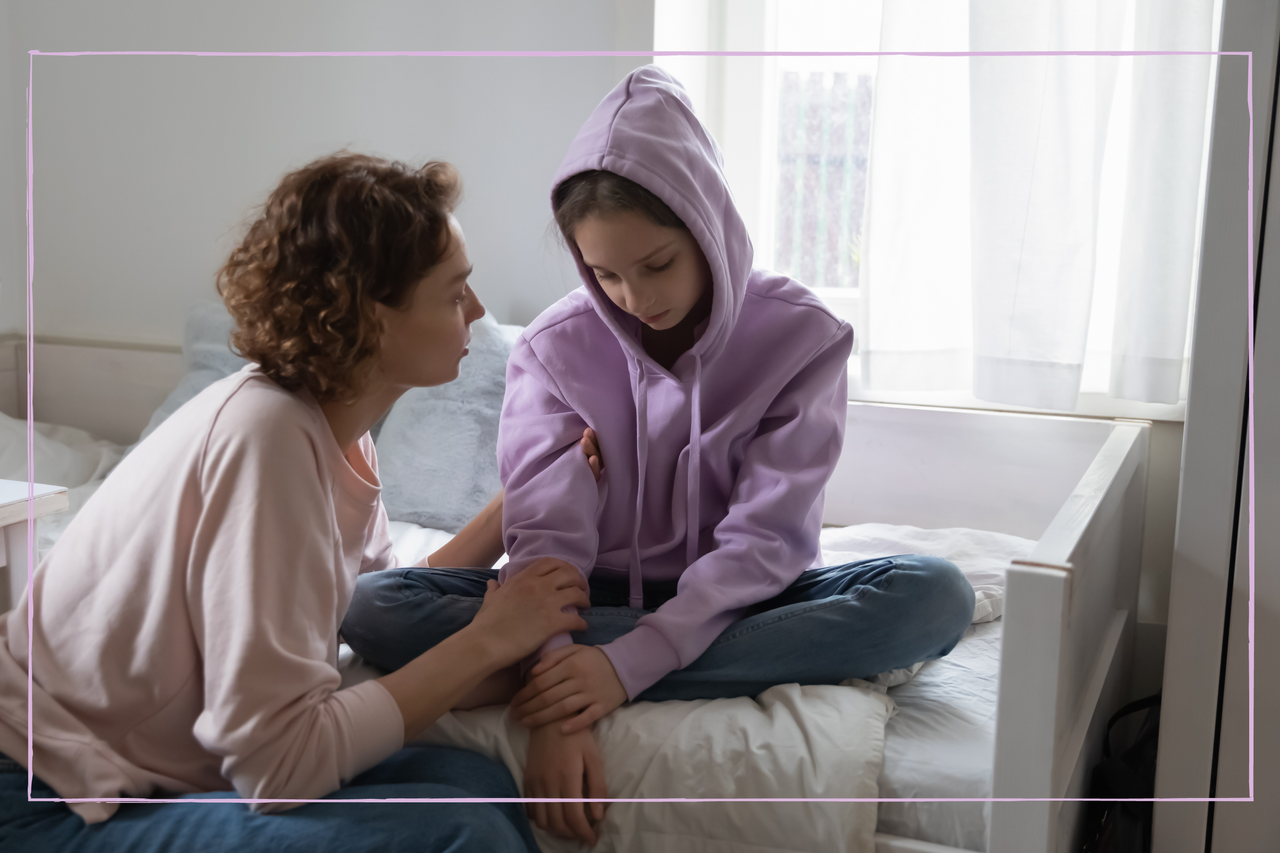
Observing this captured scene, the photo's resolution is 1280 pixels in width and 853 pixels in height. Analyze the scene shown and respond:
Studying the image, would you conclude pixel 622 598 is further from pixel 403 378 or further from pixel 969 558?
pixel 969 558

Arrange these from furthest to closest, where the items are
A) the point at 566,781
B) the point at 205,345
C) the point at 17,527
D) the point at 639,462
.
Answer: the point at 205,345
the point at 17,527
the point at 639,462
the point at 566,781

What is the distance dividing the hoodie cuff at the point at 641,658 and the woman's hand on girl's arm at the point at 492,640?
0.15 feet

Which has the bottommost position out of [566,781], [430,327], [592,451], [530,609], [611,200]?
[566,781]

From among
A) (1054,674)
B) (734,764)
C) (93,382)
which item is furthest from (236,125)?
(1054,674)

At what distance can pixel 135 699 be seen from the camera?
2.05ft

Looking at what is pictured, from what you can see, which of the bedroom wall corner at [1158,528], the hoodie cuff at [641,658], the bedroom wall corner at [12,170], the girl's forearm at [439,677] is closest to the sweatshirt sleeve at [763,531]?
the hoodie cuff at [641,658]

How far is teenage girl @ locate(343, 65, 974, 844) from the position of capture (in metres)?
0.78

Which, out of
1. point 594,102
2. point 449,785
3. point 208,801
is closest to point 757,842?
point 449,785

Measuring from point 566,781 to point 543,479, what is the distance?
0.28m

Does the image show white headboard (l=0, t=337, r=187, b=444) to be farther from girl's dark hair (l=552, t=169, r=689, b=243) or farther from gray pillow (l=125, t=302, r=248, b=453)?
girl's dark hair (l=552, t=169, r=689, b=243)

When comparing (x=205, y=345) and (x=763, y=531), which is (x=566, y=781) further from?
(x=205, y=345)

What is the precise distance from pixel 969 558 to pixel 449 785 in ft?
2.42

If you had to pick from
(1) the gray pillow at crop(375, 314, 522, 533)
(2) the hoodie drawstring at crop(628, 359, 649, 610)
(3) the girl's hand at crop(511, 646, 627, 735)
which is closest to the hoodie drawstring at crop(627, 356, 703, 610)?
(2) the hoodie drawstring at crop(628, 359, 649, 610)

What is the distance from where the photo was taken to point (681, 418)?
2.99ft
